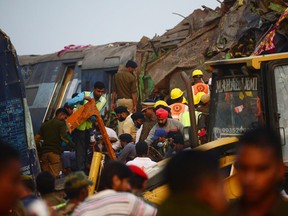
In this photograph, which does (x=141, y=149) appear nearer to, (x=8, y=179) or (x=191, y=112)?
(x=191, y=112)

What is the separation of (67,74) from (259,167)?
20.5 meters

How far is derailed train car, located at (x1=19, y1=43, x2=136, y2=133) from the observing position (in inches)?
890

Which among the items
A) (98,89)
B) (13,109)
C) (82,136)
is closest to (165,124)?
(82,136)

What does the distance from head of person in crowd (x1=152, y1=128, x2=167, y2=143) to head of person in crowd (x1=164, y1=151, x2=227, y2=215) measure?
9.33m

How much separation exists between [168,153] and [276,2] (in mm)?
5311

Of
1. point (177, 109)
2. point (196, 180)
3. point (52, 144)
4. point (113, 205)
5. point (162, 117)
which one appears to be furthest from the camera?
point (177, 109)

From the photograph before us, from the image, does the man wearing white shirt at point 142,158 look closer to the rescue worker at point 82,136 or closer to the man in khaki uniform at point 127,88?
the rescue worker at point 82,136

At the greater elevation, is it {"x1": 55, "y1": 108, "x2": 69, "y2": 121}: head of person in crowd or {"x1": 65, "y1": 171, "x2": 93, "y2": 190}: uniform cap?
{"x1": 65, "y1": 171, "x2": 93, "y2": 190}: uniform cap

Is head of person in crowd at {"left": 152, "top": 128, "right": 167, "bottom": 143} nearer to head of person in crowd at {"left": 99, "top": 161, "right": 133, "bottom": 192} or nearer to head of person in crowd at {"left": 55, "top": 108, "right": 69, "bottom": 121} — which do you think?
head of person in crowd at {"left": 55, "top": 108, "right": 69, "bottom": 121}

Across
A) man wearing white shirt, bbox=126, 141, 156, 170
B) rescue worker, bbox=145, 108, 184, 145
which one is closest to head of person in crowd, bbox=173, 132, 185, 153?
rescue worker, bbox=145, 108, 184, 145

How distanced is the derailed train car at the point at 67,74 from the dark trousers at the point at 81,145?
6.65 metres

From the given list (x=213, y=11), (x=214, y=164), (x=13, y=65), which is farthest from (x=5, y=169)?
(x=213, y=11)

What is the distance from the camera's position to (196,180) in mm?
3840

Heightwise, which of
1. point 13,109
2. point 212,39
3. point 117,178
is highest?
point 212,39
